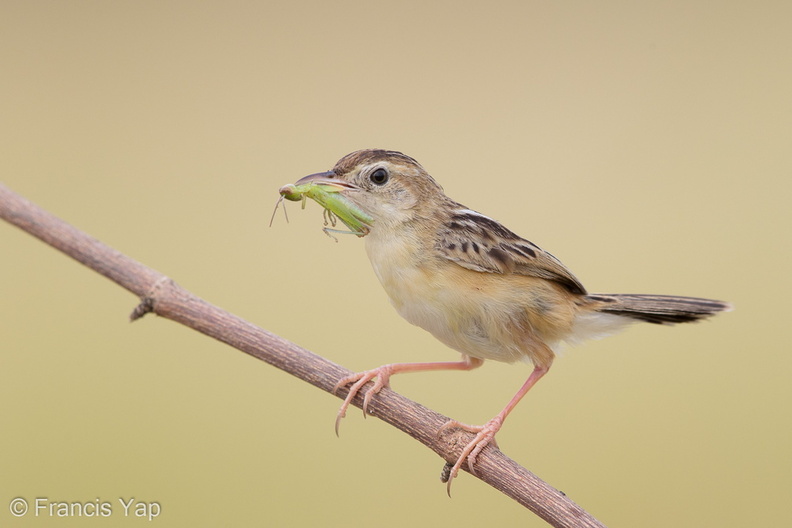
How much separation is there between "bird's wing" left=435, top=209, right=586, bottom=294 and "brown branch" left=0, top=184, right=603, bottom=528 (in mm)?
647

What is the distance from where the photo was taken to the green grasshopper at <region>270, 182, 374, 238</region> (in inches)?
113

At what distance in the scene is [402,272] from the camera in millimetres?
2973

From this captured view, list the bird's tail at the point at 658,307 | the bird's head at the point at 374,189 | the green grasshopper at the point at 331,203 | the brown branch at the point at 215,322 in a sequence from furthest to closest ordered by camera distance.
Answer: the bird's tail at the point at 658,307, the bird's head at the point at 374,189, the green grasshopper at the point at 331,203, the brown branch at the point at 215,322

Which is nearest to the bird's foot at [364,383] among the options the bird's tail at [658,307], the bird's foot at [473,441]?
the bird's foot at [473,441]

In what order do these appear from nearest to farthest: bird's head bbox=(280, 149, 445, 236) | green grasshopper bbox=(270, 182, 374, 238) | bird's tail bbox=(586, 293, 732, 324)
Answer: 1. green grasshopper bbox=(270, 182, 374, 238)
2. bird's head bbox=(280, 149, 445, 236)
3. bird's tail bbox=(586, 293, 732, 324)

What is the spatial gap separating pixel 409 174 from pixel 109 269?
129cm

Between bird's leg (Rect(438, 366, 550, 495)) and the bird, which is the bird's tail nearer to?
the bird

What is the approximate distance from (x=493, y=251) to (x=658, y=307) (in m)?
0.82

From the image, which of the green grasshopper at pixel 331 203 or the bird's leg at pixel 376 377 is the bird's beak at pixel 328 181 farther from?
the bird's leg at pixel 376 377

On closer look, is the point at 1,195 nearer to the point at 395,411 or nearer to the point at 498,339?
the point at 395,411

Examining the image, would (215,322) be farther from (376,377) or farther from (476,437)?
(476,437)

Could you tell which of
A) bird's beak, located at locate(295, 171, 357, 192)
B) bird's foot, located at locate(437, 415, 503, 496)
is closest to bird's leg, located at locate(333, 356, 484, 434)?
bird's foot, located at locate(437, 415, 503, 496)

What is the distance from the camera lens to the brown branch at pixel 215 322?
108 inches

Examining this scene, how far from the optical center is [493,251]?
10.0 ft
